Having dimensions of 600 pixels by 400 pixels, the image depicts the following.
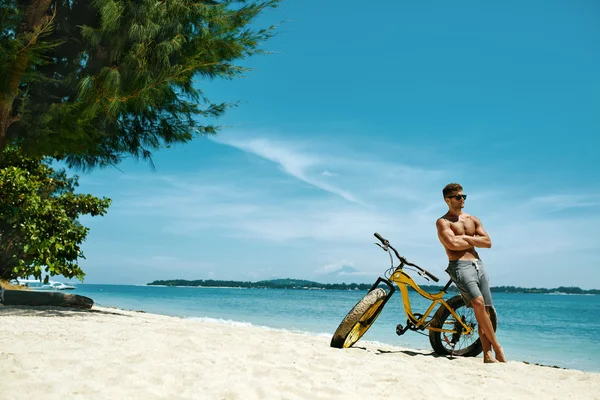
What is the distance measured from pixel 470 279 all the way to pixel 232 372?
306 centimetres

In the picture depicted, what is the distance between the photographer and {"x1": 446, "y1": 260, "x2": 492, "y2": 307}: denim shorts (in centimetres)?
575

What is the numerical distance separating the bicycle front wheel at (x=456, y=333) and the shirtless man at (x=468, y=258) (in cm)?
26

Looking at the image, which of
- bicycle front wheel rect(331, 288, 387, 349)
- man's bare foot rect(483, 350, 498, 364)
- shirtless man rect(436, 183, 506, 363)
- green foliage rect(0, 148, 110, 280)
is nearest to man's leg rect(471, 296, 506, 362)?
shirtless man rect(436, 183, 506, 363)

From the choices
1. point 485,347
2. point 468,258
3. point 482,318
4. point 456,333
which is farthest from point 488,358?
point 468,258

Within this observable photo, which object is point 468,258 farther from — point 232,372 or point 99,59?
point 99,59

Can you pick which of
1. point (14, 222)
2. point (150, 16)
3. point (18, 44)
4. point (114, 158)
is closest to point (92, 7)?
point (150, 16)

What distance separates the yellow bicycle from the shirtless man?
0.29 meters

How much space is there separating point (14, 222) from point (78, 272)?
1674 mm

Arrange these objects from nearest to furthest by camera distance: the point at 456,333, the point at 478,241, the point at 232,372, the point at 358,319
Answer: the point at 232,372 → the point at 478,241 → the point at 456,333 → the point at 358,319

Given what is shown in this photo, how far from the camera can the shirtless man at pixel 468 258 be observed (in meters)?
5.72

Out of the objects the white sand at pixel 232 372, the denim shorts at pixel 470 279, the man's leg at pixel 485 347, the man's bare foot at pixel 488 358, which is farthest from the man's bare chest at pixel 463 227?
the white sand at pixel 232 372

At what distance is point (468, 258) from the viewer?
5.89 meters

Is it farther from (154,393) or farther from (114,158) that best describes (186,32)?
(154,393)

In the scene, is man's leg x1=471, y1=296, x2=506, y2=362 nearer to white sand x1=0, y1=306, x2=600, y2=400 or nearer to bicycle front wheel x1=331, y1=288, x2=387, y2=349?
white sand x1=0, y1=306, x2=600, y2=400
